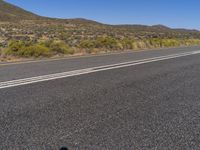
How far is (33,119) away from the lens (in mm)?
4816

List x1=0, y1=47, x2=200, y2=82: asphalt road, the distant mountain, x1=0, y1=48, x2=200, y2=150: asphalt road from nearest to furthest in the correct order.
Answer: x1=0, y1=48, x2=200, y2=150: asphalt road < x1=0, y1=47, x2=200, y2=82: asphalt road < the distant mountain

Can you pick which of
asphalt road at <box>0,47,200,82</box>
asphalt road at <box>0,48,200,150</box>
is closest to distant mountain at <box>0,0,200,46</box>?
asphalt road at <box>0,47,200,82</box>

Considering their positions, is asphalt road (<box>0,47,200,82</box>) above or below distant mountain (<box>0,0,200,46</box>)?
above

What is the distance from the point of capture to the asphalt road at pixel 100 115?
3938mm

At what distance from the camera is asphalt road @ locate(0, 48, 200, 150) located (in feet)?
12.9

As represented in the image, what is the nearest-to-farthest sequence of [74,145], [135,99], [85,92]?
1. [74,145]
2. [135,99]
3. [85,92]

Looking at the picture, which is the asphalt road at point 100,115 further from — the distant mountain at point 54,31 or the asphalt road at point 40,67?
the distant mountain at point 54,31

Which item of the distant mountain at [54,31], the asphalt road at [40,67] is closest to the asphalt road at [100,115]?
the asphalt road at [40,67]

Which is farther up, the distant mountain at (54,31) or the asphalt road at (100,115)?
the asphalt road at (100,115)

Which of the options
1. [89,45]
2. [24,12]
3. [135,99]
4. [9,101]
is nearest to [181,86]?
[135,99]

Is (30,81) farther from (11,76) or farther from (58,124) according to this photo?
(58,124)

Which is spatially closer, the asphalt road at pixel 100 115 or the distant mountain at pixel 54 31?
the asphalt road at pixel 100 115

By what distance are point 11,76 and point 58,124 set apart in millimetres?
5045

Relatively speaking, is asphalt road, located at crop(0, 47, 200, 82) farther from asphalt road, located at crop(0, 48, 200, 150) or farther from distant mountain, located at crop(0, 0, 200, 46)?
distant mountain, located at crop(0, 0, 200, 46)
